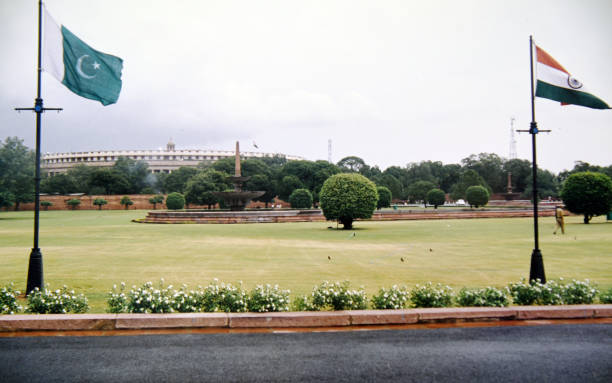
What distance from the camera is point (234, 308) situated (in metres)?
6.24

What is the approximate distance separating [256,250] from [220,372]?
9.98 metres

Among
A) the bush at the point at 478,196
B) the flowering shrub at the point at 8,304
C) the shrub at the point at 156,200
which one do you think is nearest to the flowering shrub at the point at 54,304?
the flowering shrub at the point at 8,304

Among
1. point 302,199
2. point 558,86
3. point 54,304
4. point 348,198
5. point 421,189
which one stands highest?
point 558,86

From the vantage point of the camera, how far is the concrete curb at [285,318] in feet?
18.9

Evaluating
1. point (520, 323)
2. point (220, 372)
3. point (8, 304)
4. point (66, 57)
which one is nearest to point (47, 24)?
point (66, 57)

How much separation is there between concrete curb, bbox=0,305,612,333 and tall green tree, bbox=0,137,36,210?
1777 inches

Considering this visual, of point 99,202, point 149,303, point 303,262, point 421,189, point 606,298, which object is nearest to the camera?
point 149,303

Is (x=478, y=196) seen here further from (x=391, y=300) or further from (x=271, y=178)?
(x=391, y=300)

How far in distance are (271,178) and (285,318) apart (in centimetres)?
6169

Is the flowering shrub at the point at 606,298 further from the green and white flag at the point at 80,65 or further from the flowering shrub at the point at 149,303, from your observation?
the green and white flag at the point at 80,65

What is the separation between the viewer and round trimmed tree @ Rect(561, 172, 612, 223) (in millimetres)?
26391

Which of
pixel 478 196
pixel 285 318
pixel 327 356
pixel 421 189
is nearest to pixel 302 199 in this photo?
pixel 478 196

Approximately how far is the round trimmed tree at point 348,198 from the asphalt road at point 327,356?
59.1 ft

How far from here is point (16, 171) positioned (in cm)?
4759
